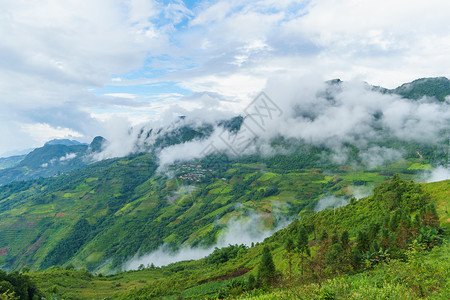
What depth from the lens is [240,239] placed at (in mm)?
164250

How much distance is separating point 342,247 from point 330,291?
34619mm

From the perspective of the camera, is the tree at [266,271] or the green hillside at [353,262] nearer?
the green hillside at [353,262]

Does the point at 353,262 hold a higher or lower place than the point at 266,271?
higher

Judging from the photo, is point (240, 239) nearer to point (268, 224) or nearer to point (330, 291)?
point (268, 224)

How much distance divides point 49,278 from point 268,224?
13369 cm

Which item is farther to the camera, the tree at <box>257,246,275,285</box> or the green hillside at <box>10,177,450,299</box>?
the tree at <box>257,246,275,285</box>

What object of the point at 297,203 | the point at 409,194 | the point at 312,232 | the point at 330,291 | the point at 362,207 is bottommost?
the point at 297,203

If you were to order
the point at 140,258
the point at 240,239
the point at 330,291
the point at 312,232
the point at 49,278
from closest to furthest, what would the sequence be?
the point at 330,291 < the point at 312,232 < the point at 49,278 < the point at 240,239 < the point at 140,258

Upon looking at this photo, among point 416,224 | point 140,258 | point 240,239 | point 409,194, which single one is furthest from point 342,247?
point 140,258

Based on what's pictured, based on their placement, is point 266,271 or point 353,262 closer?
point 353,262

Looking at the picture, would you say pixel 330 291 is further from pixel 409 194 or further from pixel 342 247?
pixel 409 194

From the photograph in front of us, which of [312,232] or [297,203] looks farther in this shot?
[297,203]

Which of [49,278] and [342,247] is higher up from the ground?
[342,247]

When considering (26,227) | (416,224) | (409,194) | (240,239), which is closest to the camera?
(416,224)
